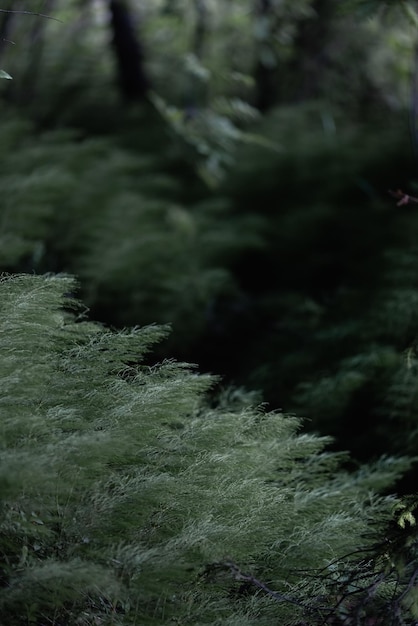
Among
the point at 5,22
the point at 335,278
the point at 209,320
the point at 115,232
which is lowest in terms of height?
the point at 209,320

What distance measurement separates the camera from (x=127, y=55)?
5.31m

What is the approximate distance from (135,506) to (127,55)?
4671mm

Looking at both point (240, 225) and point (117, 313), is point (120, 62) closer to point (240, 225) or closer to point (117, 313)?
point (240, 225)

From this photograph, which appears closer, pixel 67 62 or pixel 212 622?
pixel 212 622

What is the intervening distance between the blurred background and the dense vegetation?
2 centimetres

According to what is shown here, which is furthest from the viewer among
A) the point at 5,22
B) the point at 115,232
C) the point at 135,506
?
the point at 115,232

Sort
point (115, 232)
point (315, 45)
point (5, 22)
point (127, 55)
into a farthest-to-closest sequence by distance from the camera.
Answer: point (127, 55) < point (315, 45) < point (115, 232) < point (5, 22)

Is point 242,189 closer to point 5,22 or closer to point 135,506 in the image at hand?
point 5,22

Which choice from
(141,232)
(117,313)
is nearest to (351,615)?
(117,313)

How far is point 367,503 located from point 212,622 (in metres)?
0.68

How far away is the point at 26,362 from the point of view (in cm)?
133

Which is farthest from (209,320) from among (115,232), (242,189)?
(242,189)

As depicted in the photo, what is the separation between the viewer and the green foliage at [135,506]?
1.16 meters

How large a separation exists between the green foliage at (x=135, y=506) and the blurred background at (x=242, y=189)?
2.32ft
